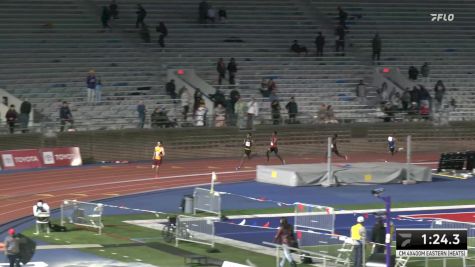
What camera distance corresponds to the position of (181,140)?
47406 millimetres

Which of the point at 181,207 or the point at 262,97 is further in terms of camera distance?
the point at 262,97

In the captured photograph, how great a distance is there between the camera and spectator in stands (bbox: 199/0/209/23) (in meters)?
53.9

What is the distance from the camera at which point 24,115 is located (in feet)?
145

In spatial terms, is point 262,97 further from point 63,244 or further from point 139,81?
point 63,244

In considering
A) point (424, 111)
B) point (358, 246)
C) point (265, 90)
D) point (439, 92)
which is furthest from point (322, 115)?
point (358, 246)

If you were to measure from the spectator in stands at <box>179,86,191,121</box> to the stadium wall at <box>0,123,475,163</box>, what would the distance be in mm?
1062

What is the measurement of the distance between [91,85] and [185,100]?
405 cm

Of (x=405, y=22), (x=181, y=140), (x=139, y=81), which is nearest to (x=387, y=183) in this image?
(x=181, y=140)

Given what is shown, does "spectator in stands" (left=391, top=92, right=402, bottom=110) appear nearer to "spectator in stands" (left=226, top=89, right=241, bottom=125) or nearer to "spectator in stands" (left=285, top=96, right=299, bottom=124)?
"spectator in stands" (left=285, top=96, right=299, bottom=124)

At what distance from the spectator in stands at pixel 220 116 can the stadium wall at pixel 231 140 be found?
0.35m

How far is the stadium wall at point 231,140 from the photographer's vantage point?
4506 cm

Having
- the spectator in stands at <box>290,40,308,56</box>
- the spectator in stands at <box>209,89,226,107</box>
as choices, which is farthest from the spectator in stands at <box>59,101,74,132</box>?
the spectator in stands at <box>290,40,308,56</box>

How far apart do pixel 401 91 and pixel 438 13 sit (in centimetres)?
748

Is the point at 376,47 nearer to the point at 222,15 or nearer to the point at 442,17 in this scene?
the point at 442,17
